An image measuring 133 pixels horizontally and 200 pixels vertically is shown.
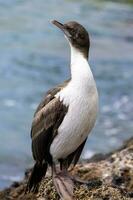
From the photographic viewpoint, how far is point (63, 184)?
23.6 feet

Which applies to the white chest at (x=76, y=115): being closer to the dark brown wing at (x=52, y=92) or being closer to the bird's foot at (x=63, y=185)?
the dark brown wing at (x=52, y=92)

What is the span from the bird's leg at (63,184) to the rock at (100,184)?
3.0 inches

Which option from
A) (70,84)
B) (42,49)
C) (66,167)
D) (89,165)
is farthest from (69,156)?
(42,49)

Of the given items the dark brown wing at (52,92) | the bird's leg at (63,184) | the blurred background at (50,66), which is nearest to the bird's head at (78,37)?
the dark brown wing at (52,92)

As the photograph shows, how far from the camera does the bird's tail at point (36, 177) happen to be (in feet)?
24.6

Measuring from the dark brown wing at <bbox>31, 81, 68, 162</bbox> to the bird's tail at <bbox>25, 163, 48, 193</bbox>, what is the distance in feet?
Result: 0.30

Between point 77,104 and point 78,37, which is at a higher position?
point 78,37

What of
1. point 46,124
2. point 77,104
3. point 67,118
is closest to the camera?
point 77,104

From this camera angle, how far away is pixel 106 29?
28391mm

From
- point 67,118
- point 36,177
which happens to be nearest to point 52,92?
point 67,118

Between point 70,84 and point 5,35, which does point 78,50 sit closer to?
point 70,84

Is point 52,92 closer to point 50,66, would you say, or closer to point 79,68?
point 79,68

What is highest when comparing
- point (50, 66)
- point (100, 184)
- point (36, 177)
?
point (50, 66)

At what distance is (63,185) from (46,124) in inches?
23.9
